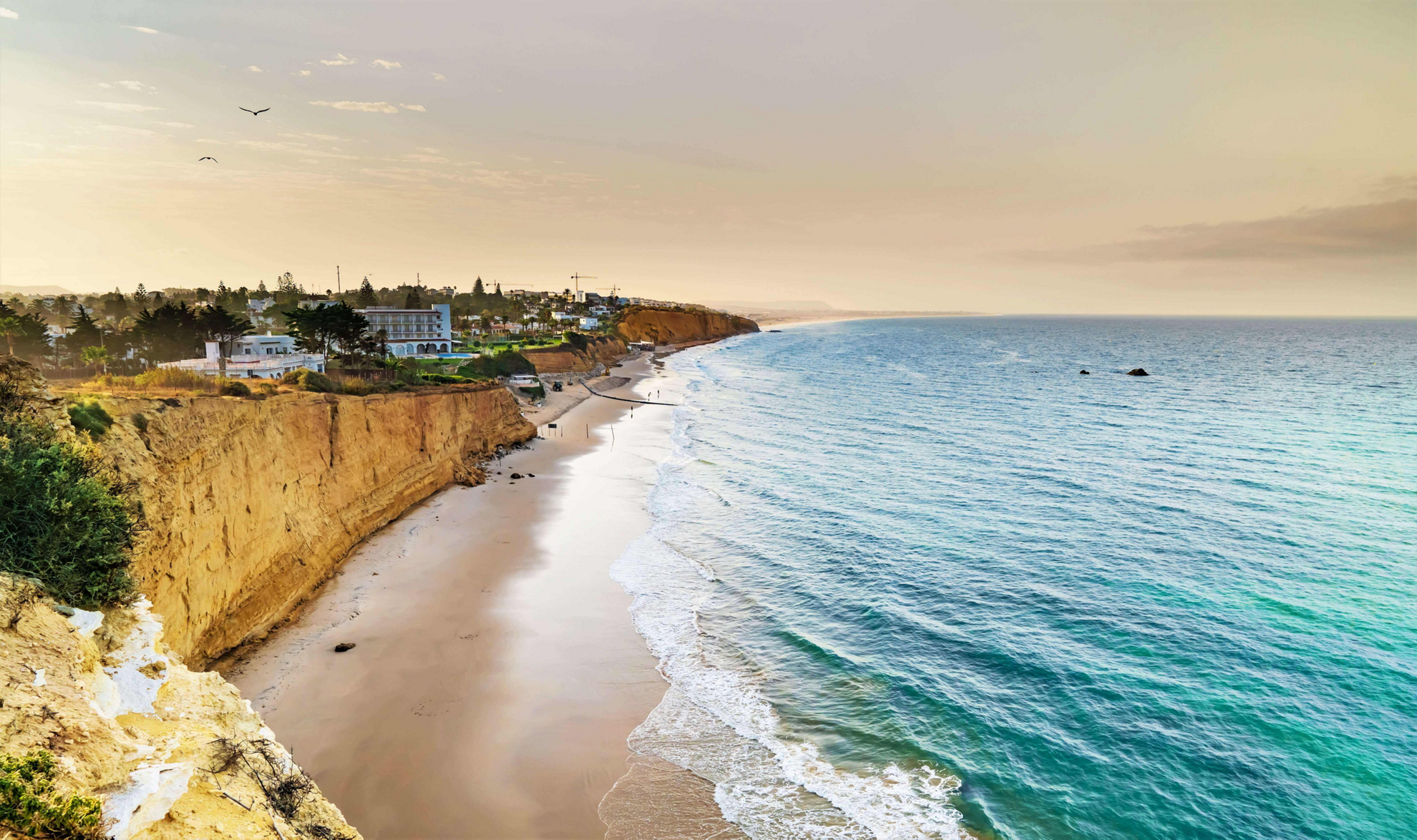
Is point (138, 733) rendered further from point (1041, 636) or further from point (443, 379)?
point (443, 379)

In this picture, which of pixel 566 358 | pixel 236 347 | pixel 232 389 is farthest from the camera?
pixel 566 358

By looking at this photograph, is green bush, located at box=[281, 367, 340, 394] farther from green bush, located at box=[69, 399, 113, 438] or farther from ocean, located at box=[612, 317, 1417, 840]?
ocean, located at box=[612, 317, 1417, 840]

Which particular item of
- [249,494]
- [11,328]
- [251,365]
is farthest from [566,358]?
[249,494]

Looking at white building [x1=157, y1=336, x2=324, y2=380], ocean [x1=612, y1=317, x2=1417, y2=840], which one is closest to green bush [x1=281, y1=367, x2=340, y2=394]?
white building [x1=157, y1=336, x2=324, y2=380]

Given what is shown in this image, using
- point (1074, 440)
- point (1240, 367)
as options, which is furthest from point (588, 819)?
point (1240, 367)

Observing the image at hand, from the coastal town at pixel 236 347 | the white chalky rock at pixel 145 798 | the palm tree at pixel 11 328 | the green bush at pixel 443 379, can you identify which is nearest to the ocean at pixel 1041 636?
the white chalky rock at pixel 145 798

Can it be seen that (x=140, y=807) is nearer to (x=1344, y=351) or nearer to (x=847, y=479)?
(x=847, y=479)
